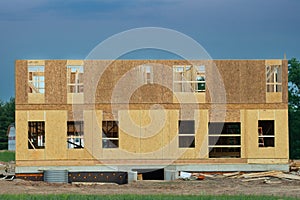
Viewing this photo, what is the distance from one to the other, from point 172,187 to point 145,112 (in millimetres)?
4952

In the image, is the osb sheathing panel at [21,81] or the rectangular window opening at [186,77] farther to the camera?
the rectangular window opening at [186,77]

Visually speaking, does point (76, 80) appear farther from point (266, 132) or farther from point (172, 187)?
point (266, 132)

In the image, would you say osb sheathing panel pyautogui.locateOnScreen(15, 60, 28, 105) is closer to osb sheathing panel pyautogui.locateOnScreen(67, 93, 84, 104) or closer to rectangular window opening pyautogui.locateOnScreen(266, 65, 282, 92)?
osb sheathing panel pyautogui.locateOnScreen(67, 93, 84, 104)

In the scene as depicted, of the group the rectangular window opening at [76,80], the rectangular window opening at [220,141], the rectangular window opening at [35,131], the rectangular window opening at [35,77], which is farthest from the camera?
the rectangular window opening at [35,131]

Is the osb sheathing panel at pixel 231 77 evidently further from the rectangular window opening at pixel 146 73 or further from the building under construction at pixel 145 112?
the rectangular window opening at pixel 146 73

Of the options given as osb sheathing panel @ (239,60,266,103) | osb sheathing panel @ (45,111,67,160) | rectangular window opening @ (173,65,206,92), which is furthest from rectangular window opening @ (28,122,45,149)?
osb sheathing panel @ (239,60,266,103)

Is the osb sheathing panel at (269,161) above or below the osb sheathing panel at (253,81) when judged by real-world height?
below


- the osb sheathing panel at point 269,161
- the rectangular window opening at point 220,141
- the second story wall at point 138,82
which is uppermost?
the second story wall at point 138,82

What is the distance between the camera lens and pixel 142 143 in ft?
101

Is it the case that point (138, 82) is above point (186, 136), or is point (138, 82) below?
above

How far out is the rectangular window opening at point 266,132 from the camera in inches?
1288

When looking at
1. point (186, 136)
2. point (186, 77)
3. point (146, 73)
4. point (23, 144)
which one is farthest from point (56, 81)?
point (186, 136)

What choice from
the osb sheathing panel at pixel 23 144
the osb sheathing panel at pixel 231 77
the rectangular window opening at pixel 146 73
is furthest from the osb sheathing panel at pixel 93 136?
the osb sheathing panel at pixel 231 77

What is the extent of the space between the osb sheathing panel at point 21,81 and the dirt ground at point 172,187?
11.6 feet
